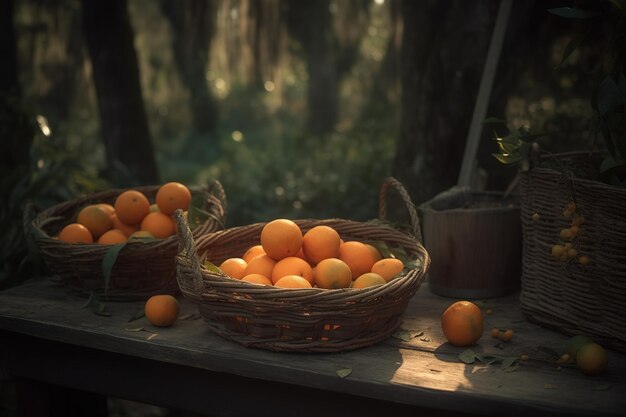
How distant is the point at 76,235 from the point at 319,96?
8.75 m

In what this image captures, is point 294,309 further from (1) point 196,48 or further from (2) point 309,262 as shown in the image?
(1) point 196,48

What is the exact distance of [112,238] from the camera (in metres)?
2.06

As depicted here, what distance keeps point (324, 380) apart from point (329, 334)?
13 centimetres

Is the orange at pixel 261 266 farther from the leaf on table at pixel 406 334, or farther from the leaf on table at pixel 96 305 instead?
the leaf on table at pixel 96 305

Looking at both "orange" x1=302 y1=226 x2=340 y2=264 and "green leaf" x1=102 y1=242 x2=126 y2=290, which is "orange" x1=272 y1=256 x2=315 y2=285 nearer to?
"orange" x1=302 y1=226 x2=340 y2=264

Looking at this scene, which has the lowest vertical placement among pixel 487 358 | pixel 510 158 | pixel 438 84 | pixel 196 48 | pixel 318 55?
pixel 487 358

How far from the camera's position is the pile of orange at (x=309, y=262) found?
164cm

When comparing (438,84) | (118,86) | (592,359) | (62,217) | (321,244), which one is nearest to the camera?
(592,359)

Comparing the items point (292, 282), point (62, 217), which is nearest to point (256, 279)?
point (292, 282)

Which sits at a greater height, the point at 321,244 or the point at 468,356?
the point at 321,244

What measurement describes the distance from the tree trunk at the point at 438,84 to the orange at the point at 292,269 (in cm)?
151

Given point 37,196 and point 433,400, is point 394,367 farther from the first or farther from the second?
point 37,196

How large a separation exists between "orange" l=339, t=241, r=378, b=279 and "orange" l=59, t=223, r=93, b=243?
87 centimetres

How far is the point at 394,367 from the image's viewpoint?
1496 mm
